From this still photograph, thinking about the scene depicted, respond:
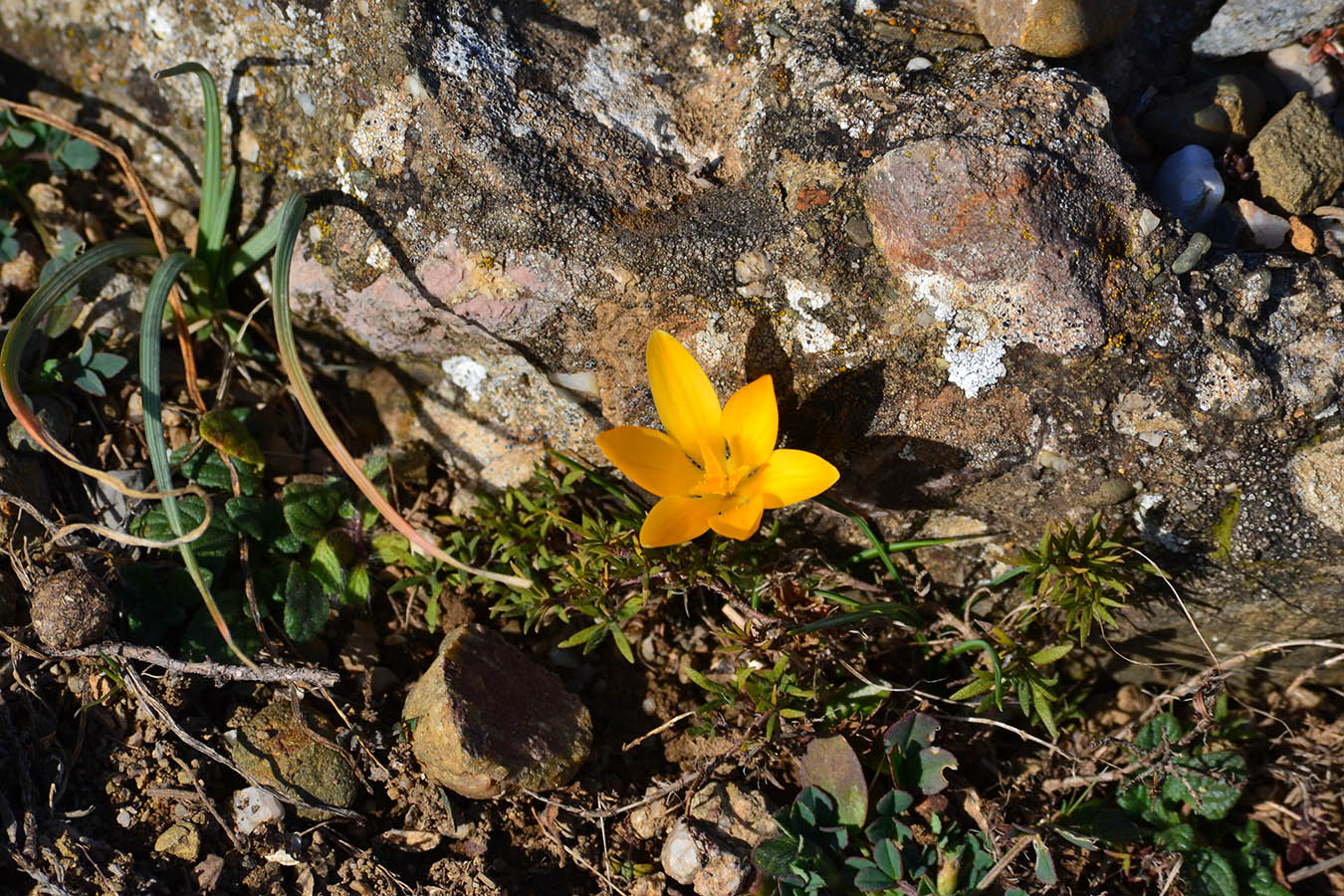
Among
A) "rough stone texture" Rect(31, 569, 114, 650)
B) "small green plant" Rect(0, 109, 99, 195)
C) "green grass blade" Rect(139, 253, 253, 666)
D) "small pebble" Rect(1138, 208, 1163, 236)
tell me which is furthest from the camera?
"small green plant" Rect(0, 109, 99, 195)

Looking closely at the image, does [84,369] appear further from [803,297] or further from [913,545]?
[913,545]

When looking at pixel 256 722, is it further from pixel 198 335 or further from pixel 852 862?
pixel 852 862

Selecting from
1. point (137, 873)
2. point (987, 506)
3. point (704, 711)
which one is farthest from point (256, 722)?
point (987, 506)

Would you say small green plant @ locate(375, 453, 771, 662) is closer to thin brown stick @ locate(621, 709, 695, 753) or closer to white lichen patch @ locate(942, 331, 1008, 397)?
thin brown stick @ locate(621, 709, 695, 753)

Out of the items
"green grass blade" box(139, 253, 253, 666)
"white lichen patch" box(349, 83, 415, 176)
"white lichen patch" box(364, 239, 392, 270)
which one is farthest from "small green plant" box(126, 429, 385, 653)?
"white lichen patch" box(349, 83, 415, 176)

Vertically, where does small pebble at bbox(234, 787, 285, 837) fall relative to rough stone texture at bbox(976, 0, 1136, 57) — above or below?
below
